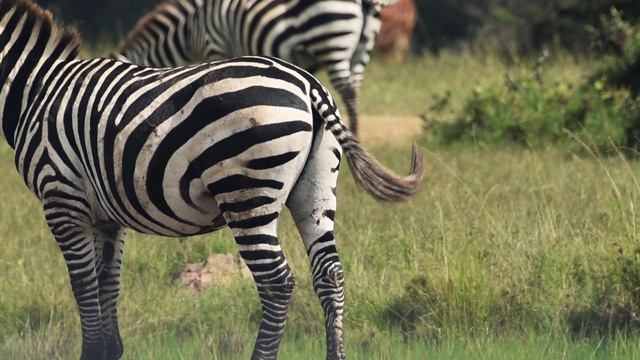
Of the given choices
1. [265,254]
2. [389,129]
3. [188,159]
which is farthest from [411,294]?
[389,129]

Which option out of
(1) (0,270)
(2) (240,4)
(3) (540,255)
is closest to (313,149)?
(3) (540,255)

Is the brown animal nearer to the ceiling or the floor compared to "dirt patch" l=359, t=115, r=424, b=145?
nearer to the ceiling

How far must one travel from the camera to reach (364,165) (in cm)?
462

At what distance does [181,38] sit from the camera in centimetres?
1001

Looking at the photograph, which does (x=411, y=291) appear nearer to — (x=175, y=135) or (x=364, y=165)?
(x=364, y=165)

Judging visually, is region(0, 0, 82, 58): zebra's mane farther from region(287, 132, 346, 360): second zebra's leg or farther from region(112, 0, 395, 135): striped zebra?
region(112, 0, 395, 135): striped zebra

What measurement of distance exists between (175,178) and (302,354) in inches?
44.5

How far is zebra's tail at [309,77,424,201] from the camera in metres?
4.49

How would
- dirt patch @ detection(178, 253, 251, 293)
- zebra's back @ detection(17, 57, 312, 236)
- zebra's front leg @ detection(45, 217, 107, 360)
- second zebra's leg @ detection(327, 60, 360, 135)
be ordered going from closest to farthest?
zebra's back @ detection(17, 57, 312, 236) → zebra's front leg @ detection(45, 217, 107, 360) → dirt patch @ detection(178, 253, 251, 293) → second zebra's leg @ detection(327, 60, 360, 135)

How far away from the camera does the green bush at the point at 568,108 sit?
375 inches

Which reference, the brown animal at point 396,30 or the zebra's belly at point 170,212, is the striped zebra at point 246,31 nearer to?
the zebra's belly at point 170,212

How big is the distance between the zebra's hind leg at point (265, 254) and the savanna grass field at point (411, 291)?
0.46 meters

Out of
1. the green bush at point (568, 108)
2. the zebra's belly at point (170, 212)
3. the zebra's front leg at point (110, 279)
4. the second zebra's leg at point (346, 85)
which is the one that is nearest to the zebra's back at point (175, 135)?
the zebra's belly at point (170, 212)

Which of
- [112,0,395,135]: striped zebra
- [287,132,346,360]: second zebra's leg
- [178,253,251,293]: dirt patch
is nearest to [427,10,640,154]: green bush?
[112,0,395,135]: striped zebra
